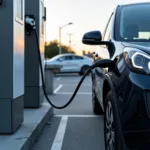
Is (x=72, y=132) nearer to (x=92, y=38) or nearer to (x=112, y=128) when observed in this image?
(x=92, y=38)

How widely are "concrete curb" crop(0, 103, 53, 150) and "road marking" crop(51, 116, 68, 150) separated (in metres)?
0.28

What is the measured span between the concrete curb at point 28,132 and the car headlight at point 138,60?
1.66 metres

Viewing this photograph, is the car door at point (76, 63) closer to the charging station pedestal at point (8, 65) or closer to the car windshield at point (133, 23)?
the car windshield at point (133, 23)

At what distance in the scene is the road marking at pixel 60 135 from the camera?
16.9ft

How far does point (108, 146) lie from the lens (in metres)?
4.13

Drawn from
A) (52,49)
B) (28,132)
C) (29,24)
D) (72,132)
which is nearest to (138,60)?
(28,132)

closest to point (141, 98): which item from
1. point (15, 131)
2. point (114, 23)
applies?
point (114, 23)

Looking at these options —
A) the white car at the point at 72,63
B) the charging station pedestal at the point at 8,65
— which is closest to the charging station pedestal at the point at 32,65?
→ the charging station pedestal at the point at 8,65

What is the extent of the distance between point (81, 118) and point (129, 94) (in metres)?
4.26

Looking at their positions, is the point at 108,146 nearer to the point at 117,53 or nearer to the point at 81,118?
the point at 117,53

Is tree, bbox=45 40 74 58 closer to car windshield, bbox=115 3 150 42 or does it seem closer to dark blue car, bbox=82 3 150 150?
car windshield, bbox=115 3 150 42

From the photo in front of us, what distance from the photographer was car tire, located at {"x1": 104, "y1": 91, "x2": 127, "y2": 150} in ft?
11.3

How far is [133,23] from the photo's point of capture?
15.5 ft

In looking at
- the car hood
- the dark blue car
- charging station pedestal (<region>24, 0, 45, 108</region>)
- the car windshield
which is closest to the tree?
charging station pedestal (<region>24, 0, 45, 108</region>)
